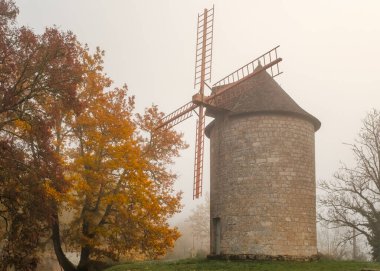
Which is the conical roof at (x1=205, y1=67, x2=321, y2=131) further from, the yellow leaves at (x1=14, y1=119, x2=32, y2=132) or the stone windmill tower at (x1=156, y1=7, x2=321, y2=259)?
the yellow leaves at (x1=14, y1=119, x2=32, y2=132)

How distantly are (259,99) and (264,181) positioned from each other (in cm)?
405

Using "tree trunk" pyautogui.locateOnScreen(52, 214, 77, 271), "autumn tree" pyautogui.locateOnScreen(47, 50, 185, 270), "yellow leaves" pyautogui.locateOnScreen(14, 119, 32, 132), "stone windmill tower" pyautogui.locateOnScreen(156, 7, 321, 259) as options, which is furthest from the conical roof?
"tree trunk" pyautogui.locateOnScreen(52, 214, 77, 271)

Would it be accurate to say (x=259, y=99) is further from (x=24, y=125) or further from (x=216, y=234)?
(x=24, y=125)

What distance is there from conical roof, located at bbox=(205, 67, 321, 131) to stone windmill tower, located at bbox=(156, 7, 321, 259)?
0.05 metres

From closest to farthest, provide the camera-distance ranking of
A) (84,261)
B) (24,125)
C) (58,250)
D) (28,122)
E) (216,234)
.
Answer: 1. (28,122)
2. (24,125)
3. (216,234)
4. (58,250)
5. (84,261)

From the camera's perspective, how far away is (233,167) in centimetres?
1925

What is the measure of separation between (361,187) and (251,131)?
12084mm

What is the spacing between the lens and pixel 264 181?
727 inches

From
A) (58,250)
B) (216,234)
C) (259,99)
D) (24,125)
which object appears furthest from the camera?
(58,250)

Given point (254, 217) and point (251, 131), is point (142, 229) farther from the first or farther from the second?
point (251, 131)

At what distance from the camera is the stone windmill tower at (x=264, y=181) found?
18.0 meters

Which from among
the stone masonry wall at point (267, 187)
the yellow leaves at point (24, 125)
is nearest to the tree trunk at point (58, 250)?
the yellow leaves at point (24, 125)

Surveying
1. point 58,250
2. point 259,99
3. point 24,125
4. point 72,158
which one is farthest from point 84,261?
point 259,99

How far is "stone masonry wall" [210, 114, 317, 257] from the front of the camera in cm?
1800
